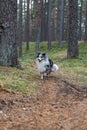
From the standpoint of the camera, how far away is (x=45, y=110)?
890cm

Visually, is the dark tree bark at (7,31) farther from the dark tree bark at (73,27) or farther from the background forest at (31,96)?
the dark tree bark at (73,27)

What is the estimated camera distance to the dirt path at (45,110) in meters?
7.64

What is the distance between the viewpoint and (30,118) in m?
8.13

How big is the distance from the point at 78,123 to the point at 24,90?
302cm

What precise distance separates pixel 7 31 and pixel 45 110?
5.28 metres

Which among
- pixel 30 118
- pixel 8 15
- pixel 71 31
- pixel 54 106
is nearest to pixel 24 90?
pixel 54 106

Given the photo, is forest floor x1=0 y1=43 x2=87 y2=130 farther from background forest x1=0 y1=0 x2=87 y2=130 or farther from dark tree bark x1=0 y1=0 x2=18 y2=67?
dark tree bark x1=0 y1=0 x2=18 y2=67

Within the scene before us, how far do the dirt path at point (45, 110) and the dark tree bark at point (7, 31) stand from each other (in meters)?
2.68

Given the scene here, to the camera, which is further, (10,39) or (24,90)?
(10,39)

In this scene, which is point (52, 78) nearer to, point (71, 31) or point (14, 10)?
point (14, 10)

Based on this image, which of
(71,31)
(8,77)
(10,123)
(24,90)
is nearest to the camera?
(10,123)

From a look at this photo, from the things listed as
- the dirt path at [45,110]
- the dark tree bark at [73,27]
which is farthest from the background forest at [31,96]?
the dark tree bark at [73,27]

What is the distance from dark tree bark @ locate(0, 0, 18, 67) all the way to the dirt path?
8.80 feet

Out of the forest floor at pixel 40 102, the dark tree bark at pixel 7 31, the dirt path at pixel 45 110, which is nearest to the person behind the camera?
the dirt path at pixel 45 110
